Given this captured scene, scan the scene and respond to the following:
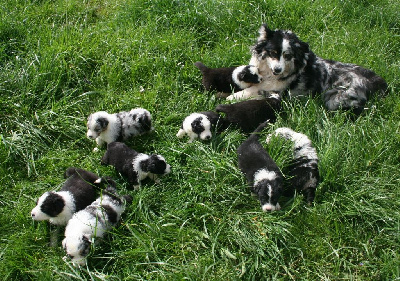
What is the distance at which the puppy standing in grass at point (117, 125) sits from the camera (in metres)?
4.21

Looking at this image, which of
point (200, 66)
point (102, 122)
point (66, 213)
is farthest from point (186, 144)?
point (66, 213)

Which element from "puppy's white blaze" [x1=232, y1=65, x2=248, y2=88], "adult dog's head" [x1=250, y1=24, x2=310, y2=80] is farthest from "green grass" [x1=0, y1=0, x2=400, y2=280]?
"adult dog's head" [x1=250, y1=24, x2=310, y2=80]

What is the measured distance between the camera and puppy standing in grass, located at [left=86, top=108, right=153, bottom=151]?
4.21 metres

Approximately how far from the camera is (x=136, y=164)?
3873 mm

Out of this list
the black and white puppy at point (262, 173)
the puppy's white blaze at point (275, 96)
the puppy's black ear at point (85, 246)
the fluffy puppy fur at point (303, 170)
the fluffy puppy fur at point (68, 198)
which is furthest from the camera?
the puppy's white blaze at point (275, 96)

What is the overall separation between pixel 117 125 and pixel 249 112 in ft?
4.65

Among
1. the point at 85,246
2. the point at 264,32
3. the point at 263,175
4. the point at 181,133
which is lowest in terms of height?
the point at 85,246

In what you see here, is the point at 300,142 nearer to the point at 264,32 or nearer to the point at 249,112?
the point at 249,112

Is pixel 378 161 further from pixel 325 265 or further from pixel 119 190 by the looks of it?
pixel 119 190

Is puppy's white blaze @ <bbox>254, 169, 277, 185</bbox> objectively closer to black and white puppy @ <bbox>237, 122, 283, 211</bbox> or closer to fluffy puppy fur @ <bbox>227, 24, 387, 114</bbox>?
black and white puppy @ <bbox>237, 122, 283, 211</bbox>

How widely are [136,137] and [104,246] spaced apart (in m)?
1.42

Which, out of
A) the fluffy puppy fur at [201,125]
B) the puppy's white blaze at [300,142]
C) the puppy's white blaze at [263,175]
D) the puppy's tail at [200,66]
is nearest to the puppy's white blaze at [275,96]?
the puppy's white blaze at [300,142]

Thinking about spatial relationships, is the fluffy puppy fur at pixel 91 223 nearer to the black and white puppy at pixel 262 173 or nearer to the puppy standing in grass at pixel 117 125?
the puppy standing in grass at pixel 117 125

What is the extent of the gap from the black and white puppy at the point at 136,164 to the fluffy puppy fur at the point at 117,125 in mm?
289
